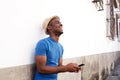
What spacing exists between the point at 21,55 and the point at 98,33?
443 cm

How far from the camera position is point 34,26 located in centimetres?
396

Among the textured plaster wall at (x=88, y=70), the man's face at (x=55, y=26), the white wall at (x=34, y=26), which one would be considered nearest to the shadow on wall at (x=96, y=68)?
the textured plaster wall at (x=88, y=70)

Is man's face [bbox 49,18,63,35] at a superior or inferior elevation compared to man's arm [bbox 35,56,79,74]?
superior

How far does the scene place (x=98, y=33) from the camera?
783 cm

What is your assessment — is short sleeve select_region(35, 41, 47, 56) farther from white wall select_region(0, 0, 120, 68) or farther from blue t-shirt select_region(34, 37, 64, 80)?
white wall select_region(0, 0, 120, 68)

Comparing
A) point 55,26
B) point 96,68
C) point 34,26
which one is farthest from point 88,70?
point 34,26

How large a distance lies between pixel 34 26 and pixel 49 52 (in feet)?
1.34

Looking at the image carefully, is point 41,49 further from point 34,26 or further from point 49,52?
point 34,26

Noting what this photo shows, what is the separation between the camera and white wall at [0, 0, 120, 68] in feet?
11.0

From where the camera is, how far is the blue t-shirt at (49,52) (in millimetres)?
3778

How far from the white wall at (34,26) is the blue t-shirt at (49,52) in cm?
15

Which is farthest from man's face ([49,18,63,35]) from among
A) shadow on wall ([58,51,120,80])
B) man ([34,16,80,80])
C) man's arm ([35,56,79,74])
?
shadow on wall ([58,51,120,80])

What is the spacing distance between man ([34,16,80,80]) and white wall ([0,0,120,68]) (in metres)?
0.14

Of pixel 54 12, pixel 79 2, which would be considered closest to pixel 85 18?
pixel 79 2
